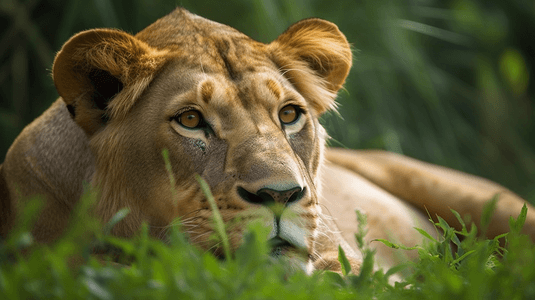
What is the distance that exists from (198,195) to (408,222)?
1.93 meters

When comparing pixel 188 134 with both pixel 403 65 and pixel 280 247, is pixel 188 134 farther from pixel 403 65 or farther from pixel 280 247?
pixel 403 65

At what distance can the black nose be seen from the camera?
1.67m

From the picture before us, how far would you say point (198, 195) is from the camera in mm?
1836

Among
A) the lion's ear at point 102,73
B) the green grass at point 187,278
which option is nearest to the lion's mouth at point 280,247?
the green grass at point 187,278

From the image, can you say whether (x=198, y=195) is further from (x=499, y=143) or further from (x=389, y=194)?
(x=499, y=143)

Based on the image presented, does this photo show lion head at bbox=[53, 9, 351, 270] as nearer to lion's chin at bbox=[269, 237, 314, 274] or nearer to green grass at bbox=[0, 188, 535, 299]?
lion's chin at bbox=[269, 237, 314, 274]

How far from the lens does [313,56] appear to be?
248 centimetres

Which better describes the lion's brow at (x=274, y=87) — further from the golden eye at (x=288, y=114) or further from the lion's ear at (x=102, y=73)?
the lion's ear at (x=102, y=73)

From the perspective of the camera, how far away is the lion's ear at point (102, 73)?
1.99m

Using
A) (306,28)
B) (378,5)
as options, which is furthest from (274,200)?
(378,5)

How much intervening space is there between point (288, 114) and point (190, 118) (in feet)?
1.27

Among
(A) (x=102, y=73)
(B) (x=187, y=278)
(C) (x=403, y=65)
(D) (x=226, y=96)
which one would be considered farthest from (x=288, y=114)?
(C) (x=403, y=65)

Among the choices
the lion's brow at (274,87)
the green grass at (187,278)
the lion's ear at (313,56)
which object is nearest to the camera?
the green grass at (187,278)

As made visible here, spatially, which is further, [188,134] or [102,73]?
[102,73]
